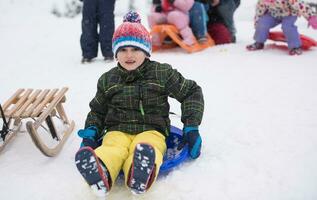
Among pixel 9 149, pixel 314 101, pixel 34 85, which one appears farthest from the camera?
pixel 34 85

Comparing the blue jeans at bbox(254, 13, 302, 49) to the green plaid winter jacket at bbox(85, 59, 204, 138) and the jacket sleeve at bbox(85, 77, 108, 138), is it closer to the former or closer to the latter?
the green plaid winter jacket at bbox(85, 59, 204, 138)

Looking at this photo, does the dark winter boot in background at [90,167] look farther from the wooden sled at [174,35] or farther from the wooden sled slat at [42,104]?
the wooden sled at [174,35]

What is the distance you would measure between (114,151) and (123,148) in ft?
0.32

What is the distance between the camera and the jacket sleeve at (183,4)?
552 centimetres

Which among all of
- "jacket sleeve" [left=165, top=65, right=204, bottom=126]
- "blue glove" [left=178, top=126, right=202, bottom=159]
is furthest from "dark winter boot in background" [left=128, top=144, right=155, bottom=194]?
"jacket sleeve" [left=165, top=65, right=204, bottom=126]

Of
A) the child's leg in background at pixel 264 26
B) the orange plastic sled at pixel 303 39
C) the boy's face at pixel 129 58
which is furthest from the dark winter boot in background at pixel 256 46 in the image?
the boy's face at pixel 129 58

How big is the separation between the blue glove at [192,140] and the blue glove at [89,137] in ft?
1.84

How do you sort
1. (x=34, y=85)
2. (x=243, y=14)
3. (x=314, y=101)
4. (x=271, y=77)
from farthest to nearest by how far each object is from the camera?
(x=243, y=14)
(x=34, y=85)
(x=271, y=77)
(x=314, y=101)

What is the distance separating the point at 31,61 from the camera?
5566 millimetres

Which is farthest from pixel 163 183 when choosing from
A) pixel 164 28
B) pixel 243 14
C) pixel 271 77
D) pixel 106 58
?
pixel 243 14

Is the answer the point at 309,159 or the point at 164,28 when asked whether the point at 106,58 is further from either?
the point at 309,159

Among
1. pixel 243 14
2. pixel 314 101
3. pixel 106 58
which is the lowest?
pixel 243 14

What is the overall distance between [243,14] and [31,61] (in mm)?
7676

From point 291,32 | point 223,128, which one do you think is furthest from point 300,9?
point 223,128
